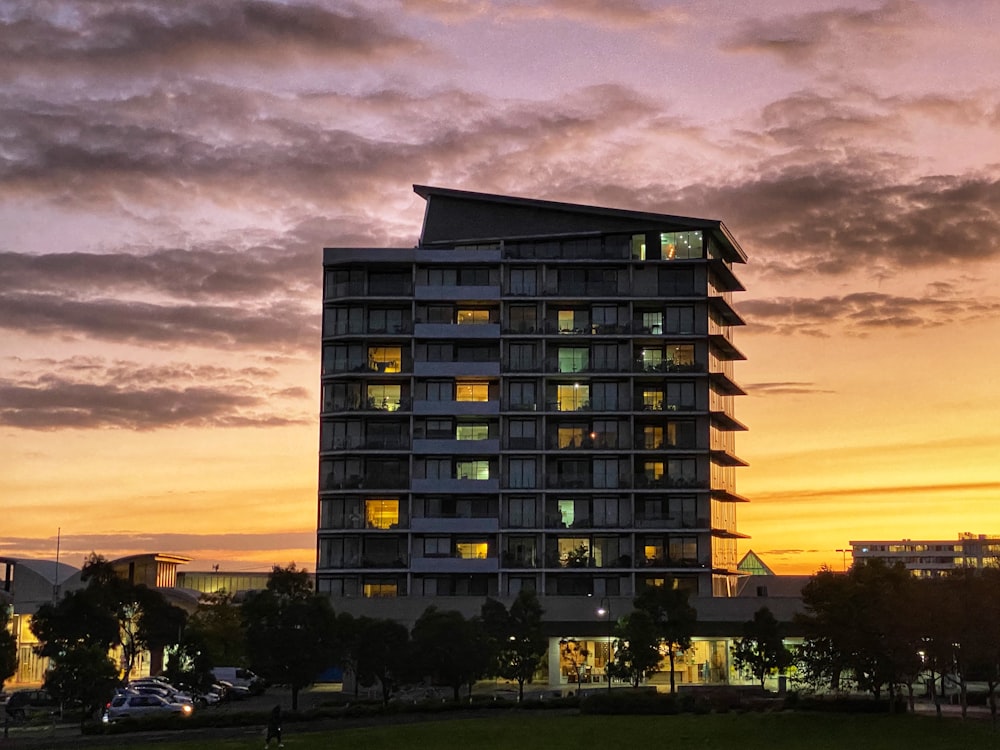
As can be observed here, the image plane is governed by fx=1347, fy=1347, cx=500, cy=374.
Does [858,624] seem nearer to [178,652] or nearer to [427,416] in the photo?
[178,652]

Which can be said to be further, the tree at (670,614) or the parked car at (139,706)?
→ the tree at (670,614)

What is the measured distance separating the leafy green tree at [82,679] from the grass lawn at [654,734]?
431 inches

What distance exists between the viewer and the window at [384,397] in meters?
133

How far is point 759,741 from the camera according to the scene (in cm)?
5975

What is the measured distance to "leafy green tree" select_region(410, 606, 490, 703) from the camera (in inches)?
3346

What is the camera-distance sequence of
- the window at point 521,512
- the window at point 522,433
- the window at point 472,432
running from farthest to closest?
the window at point 472,432 → the window at point 522,433 → the window at point 521,512

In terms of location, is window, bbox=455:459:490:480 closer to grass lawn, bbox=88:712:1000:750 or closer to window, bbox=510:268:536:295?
window, bbox=510:268:536:295

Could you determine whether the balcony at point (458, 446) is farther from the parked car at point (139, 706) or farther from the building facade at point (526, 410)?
the parked car at point (139, 706)

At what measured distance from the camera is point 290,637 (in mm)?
82812

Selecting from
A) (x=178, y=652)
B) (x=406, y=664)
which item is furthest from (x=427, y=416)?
(x=406, y=664)

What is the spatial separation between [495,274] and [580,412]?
1623cm

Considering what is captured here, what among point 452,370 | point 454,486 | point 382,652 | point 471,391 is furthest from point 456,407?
point 382,652

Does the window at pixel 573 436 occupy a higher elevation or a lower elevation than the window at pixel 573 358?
lower

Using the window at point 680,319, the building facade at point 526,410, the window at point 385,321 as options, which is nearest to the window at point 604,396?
the building facade at point 526,410
